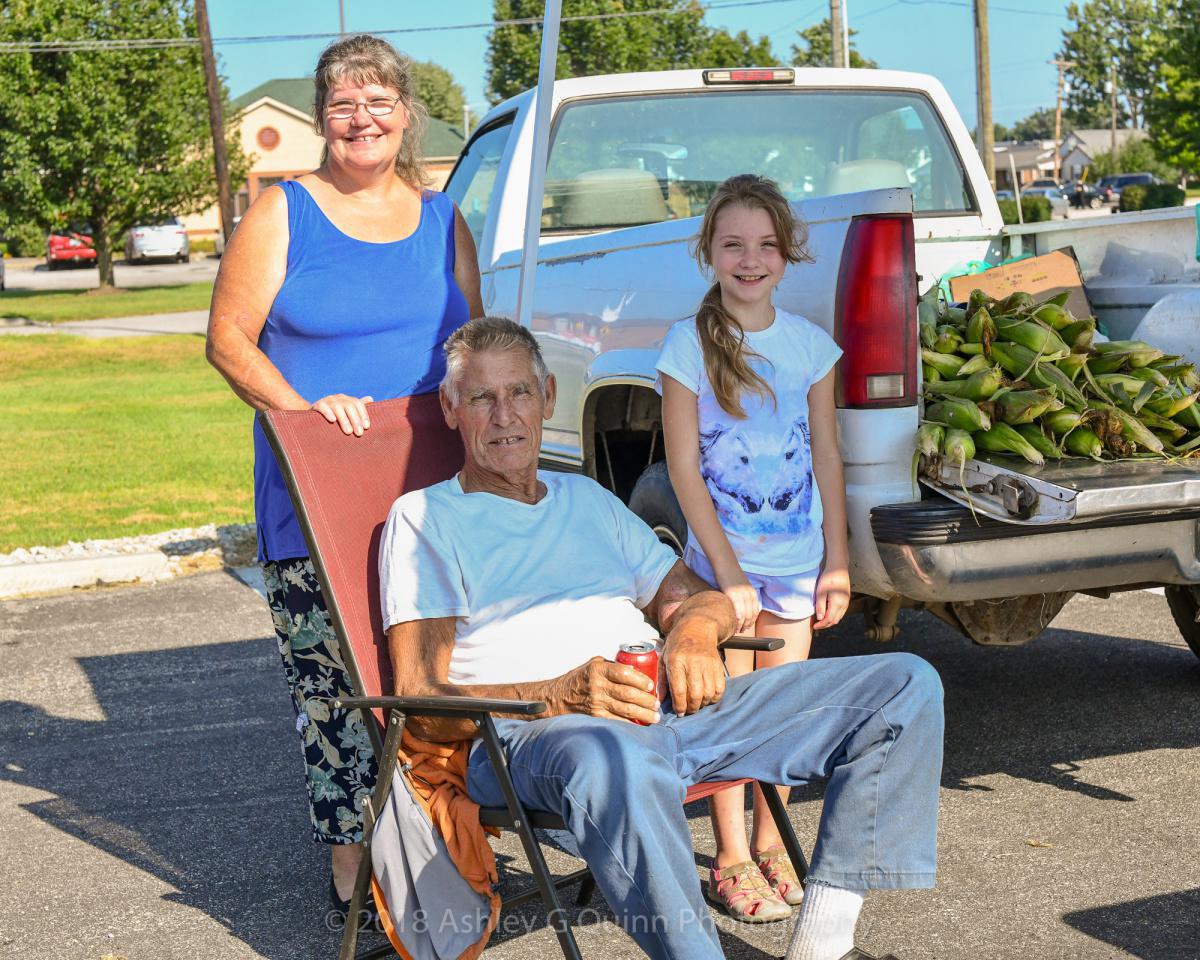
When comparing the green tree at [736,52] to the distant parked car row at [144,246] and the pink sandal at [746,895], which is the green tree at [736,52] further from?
the pink sandal at [746,895]

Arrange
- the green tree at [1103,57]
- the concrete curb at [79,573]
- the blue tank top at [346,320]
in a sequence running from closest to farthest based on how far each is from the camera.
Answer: the blue tank top at [346,320], the concrete curb at [79,573], the green tree at [1103,57]

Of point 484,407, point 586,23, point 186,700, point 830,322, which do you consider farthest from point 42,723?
point 586,23

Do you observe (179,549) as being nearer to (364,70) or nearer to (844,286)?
(364,70)

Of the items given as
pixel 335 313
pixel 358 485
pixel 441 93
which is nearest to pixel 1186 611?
pixel 358 485

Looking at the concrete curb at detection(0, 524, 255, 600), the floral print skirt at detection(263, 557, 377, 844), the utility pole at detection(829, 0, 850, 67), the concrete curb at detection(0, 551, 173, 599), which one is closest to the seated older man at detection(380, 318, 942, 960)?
the floral print skirt at detection(263, 557, 377, 844)

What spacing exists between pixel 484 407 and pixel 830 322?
957mm

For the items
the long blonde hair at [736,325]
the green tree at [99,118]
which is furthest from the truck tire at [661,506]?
the green tree at [99,118]

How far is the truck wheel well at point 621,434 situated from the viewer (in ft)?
15.9

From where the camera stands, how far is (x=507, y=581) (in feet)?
10.9

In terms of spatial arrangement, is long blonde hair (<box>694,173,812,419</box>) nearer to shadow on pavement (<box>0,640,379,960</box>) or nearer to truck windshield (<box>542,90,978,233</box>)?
shadow on pavement (<box>0,640,379,960</box>)

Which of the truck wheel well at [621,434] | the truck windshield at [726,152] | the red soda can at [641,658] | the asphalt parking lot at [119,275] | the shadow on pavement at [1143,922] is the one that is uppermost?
the truck windshield at [726,152]

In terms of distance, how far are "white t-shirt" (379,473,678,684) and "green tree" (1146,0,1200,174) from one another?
40283mm

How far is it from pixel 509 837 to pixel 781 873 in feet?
3.05

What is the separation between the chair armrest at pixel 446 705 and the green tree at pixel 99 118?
37390mm
